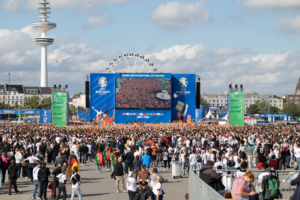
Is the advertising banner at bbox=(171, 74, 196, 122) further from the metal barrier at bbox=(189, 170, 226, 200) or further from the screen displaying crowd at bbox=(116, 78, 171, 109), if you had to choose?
the metal barrier at bbox=(189, 170, 226, 200)

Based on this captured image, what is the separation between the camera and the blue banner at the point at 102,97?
50.8 m

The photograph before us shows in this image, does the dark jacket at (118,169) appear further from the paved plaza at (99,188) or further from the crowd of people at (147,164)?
the paved plaza at (99,188)

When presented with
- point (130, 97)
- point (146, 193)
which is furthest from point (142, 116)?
point (146, 193)

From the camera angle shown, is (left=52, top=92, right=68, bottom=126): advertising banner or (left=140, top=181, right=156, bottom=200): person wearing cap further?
(left=52, top=92, right=68, bottom=126): advertising banner

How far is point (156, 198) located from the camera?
368 inches

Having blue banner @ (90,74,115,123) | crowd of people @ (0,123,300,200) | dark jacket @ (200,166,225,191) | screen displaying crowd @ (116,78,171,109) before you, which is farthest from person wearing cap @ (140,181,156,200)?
blue banner @ (90,74,115,123)

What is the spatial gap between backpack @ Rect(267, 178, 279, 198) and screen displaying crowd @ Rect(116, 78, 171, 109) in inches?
1651

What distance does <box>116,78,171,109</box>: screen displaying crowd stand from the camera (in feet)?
166

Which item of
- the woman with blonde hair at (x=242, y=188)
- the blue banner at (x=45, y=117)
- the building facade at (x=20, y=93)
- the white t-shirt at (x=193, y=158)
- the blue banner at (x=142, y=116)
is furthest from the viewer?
the building facade at (x=20, y=93)

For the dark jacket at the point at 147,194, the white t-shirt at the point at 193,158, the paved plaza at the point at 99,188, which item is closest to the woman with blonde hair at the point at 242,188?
the dark jacket at the point at 147,194

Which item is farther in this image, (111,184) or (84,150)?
(84,150)

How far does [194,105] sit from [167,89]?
14.3ft

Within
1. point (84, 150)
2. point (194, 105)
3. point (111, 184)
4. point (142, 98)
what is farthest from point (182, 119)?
point (111, 184)

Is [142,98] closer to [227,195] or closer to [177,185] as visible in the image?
[177,185]
